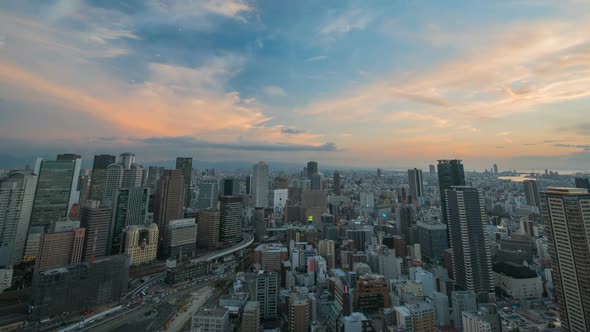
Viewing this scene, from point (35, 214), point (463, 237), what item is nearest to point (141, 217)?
point (35, 214)

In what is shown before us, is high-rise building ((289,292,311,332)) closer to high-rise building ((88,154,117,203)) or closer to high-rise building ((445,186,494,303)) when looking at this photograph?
high-rise building ((445,186,494,303))

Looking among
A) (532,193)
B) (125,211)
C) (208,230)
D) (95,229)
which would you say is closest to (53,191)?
(125,211)

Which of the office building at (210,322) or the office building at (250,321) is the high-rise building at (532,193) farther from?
the office building at (210,322)

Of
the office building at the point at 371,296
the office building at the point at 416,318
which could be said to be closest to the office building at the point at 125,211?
the office building at the point at 371,296

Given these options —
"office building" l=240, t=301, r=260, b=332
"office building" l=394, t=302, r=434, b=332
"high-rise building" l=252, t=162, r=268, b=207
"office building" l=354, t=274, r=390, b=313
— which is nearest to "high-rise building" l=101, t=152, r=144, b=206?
"high-rise building" l=252, t=162, r=268, b=207

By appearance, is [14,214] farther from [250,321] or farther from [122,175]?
[250,321]

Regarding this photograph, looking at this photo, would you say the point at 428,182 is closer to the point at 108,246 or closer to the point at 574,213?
the point at 574,213
